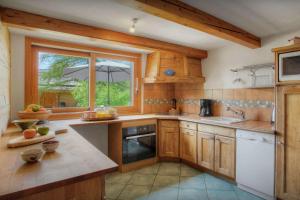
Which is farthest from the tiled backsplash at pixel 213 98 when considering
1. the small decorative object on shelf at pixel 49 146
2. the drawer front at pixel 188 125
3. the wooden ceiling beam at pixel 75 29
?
the small decorative object on shelf at pixel 49 146

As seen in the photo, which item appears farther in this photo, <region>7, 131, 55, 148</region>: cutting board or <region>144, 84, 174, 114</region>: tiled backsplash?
<region>144, 84, 174, 114</region>: tiled backsplash

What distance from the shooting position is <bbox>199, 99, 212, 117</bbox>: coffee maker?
3.22 m

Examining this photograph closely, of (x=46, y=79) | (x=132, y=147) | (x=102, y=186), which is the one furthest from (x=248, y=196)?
(x=46, y=79)

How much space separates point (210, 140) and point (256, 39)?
5.37 feet

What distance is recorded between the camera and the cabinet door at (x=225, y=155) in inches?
94.5

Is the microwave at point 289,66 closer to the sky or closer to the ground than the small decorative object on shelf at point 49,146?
closer to the sky

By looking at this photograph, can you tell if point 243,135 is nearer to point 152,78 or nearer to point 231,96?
point 231,96

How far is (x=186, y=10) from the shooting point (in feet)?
5.51

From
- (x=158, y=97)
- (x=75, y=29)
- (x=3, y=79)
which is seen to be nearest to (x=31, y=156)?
(x=3, y=79)

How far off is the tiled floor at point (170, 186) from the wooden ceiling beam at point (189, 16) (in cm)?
198

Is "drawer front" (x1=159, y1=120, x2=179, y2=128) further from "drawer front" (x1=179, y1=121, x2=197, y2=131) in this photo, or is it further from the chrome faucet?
the chrome faucet

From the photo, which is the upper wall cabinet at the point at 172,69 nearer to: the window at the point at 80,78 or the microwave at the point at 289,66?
the window at the point at 80,78

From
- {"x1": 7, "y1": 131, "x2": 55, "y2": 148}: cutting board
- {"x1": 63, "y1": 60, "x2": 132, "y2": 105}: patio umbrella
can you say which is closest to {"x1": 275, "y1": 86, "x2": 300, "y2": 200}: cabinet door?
{"x1": 7, "y1": 131, "x2": 55, "y2": 148}: cutting board

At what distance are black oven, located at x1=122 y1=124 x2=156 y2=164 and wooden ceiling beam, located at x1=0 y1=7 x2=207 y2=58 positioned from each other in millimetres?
1356
